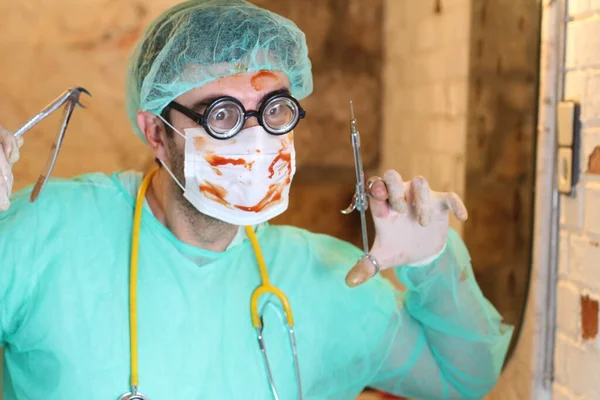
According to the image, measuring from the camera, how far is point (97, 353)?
1.05 metres

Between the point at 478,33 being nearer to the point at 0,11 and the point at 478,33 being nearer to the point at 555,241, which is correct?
the point at 555,241

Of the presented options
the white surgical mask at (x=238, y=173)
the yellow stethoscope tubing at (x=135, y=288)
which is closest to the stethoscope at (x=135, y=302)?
the yellow stethoscope tubing at (x=135, y=288)

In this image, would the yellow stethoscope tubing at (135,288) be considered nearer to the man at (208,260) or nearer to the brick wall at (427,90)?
the man at (208,260)

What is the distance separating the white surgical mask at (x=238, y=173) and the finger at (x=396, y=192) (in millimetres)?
181

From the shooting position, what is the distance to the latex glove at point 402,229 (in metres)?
1.04

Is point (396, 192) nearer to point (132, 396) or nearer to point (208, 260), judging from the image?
point (208, 260)

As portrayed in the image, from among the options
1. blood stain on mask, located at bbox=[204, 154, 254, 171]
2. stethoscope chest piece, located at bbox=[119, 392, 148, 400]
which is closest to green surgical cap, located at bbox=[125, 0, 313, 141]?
blood stain on mask, located at bbox=[204, 154, 254, 171]

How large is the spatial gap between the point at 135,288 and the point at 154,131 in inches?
10.9

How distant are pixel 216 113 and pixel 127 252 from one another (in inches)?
10.8

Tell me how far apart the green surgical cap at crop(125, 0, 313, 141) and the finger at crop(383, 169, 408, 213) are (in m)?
0.27

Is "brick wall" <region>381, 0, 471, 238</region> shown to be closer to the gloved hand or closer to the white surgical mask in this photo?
the white surgical mask

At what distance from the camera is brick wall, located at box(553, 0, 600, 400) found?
1.15 metres

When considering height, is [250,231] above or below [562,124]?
below

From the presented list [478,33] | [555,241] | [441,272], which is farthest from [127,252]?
[478,33]
